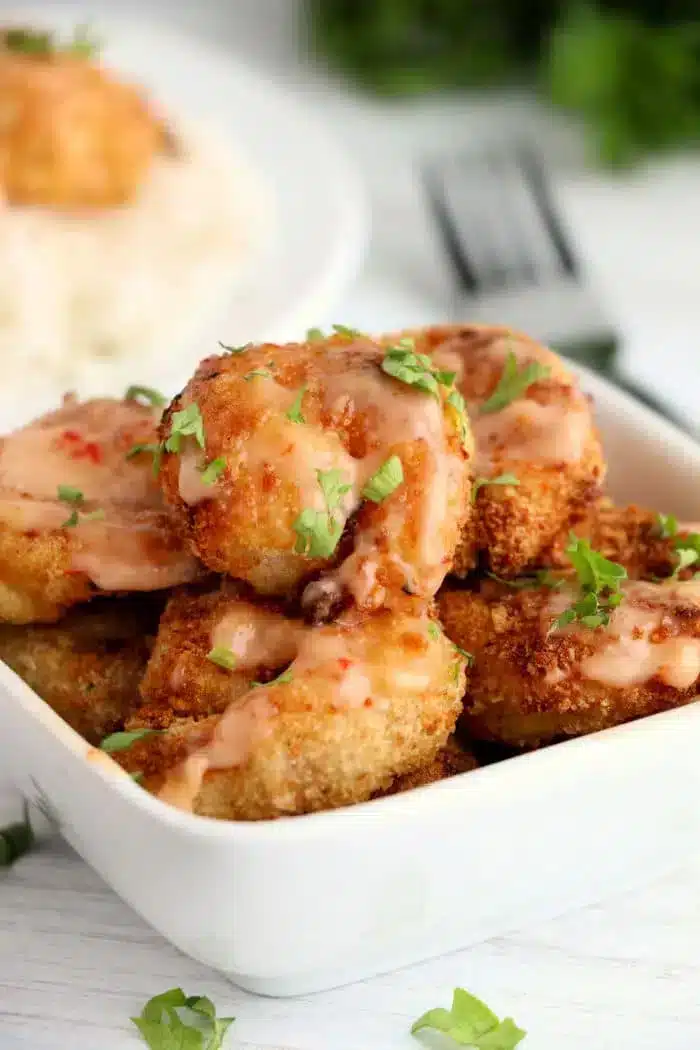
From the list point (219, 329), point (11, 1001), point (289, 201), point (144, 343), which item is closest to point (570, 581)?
point (11, 1001)

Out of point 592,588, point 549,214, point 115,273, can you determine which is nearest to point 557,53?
point 549,214

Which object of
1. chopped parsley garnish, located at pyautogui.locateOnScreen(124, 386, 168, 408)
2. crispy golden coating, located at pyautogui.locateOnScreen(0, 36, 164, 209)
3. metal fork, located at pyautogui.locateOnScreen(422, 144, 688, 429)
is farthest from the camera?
crispy golden coating, located at pyautogui.locateOnScreen(0, 36, 164, 209)

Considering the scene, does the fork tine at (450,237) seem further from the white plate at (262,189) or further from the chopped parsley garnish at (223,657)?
the chopped parsley garnish at (223,657)

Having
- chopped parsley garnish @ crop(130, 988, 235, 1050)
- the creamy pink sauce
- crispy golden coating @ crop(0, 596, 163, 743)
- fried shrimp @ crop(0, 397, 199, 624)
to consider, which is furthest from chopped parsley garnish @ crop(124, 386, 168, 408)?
chopped parsley garnish @ crop(130, 988, 235, 1050)

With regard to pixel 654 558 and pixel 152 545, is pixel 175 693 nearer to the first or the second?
pixel 152 545

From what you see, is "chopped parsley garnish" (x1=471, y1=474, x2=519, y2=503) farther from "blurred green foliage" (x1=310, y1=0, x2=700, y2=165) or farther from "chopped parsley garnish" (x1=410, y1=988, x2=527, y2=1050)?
"blurred green foliage" (x1=310, y1=0, x2=700, y2=165)

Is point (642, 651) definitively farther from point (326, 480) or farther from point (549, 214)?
point (549, 214)

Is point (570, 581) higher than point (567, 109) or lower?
higher
